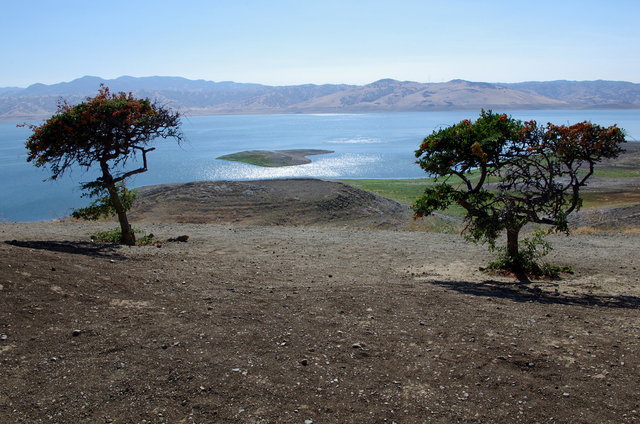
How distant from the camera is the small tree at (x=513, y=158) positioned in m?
13.2

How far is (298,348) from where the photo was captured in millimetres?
7504

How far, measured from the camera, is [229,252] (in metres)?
17.2

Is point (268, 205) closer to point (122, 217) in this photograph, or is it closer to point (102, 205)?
point (102, 205)

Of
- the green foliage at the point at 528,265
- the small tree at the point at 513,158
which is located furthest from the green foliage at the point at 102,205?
the green foliage at the point at 528,265

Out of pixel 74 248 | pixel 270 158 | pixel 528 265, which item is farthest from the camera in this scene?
pixel 270 158

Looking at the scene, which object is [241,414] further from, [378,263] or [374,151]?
[374,151]

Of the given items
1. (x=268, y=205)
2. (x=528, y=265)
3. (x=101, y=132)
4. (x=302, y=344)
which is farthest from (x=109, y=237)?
(x=268, y=205)

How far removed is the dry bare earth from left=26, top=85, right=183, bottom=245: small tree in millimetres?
6198

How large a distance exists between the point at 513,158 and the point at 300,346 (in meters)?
9.67

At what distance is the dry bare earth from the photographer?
19.6ft

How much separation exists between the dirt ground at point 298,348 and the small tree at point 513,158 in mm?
2119

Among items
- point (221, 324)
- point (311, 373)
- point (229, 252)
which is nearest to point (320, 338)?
point (311, 373)

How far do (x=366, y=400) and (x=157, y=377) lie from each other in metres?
2.72

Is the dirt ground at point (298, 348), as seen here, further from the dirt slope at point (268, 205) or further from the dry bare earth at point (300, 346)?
the dirt slope at point (268, 205)
